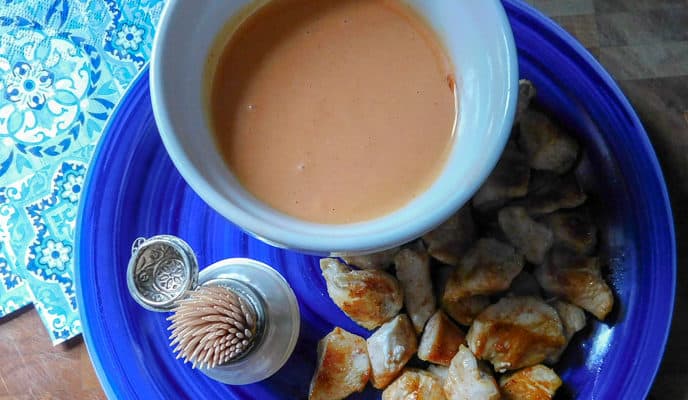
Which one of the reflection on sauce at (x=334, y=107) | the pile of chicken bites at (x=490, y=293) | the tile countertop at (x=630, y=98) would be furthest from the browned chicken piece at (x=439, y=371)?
the tile countertop at (x=630, y=98)

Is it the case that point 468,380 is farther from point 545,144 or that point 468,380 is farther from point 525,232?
point 545,144

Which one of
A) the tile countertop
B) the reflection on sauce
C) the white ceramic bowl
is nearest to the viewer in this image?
the white ceramic bowl

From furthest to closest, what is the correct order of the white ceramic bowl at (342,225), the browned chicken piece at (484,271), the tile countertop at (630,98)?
the tile countertop at (630,98) → the browned chicken piece at (484,271) → the white ceramic bowl at (342,225)

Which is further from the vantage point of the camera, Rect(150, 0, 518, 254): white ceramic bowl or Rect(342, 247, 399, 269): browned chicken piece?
Rect(342, 247, 399, 269): browned chicken piece

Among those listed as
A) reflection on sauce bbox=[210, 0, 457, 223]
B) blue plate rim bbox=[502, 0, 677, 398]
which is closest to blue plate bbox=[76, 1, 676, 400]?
blue plate rim bbox=[502, 0, 677, 398]

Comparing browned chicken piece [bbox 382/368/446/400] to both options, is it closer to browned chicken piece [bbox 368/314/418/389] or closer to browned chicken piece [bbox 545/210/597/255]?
browned chicken piece [bbox 368/314/418/389]

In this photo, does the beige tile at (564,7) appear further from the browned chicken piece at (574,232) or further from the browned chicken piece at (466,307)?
the browned chicken piece at (466,307)
